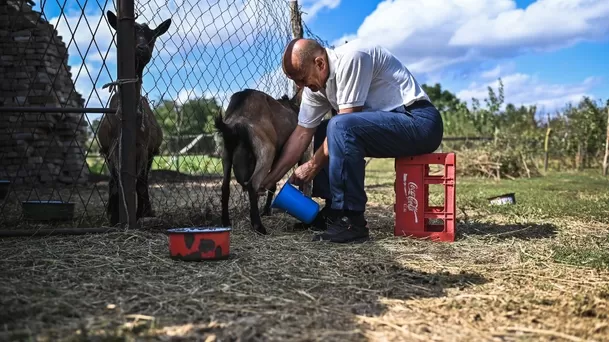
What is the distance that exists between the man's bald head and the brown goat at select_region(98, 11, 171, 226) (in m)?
1.04

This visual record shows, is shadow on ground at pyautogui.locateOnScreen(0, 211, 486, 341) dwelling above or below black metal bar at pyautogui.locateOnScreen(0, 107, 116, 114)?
below

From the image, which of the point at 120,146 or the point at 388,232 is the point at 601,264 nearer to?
the point at 388,232

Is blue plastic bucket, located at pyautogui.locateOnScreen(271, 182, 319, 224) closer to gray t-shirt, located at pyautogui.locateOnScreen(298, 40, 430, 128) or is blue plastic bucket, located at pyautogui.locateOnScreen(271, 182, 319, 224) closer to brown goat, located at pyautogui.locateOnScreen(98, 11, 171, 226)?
gray t-shirt, located at pyautogui.locateOnScreen(298, 40, 430, 128)

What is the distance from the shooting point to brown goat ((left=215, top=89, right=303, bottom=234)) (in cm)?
439

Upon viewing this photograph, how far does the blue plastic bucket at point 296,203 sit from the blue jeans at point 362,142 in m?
0.29

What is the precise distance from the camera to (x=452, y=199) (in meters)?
3.98

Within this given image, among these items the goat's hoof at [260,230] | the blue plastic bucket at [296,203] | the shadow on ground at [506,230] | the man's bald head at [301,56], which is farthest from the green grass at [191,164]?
the shadow on ground at [506,230]

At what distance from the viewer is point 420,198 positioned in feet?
13.4

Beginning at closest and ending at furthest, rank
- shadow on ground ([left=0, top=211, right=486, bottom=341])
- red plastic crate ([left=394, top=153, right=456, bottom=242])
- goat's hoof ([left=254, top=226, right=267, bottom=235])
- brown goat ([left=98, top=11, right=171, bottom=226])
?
shadow on ground ([left=0, top=211, right=486, bottom=341])
red plastic crate ([left=394, top=153, right=456, bottom=242])
brown goat ([left=98, top=11, right=171, bottom=226])
goat's hoof ([left=254, top=226, right=267, bottom=235])

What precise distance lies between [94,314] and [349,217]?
2030 millimetres

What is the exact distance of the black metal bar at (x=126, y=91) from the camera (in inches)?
148

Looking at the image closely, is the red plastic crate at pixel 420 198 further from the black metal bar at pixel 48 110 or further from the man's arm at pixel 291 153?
the black metal bar at pixel 48 110

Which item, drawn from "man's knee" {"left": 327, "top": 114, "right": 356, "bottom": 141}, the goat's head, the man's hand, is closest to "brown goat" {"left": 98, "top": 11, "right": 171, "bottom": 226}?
the goat's head

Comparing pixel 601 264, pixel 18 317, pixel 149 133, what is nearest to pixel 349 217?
pixel 601 264
